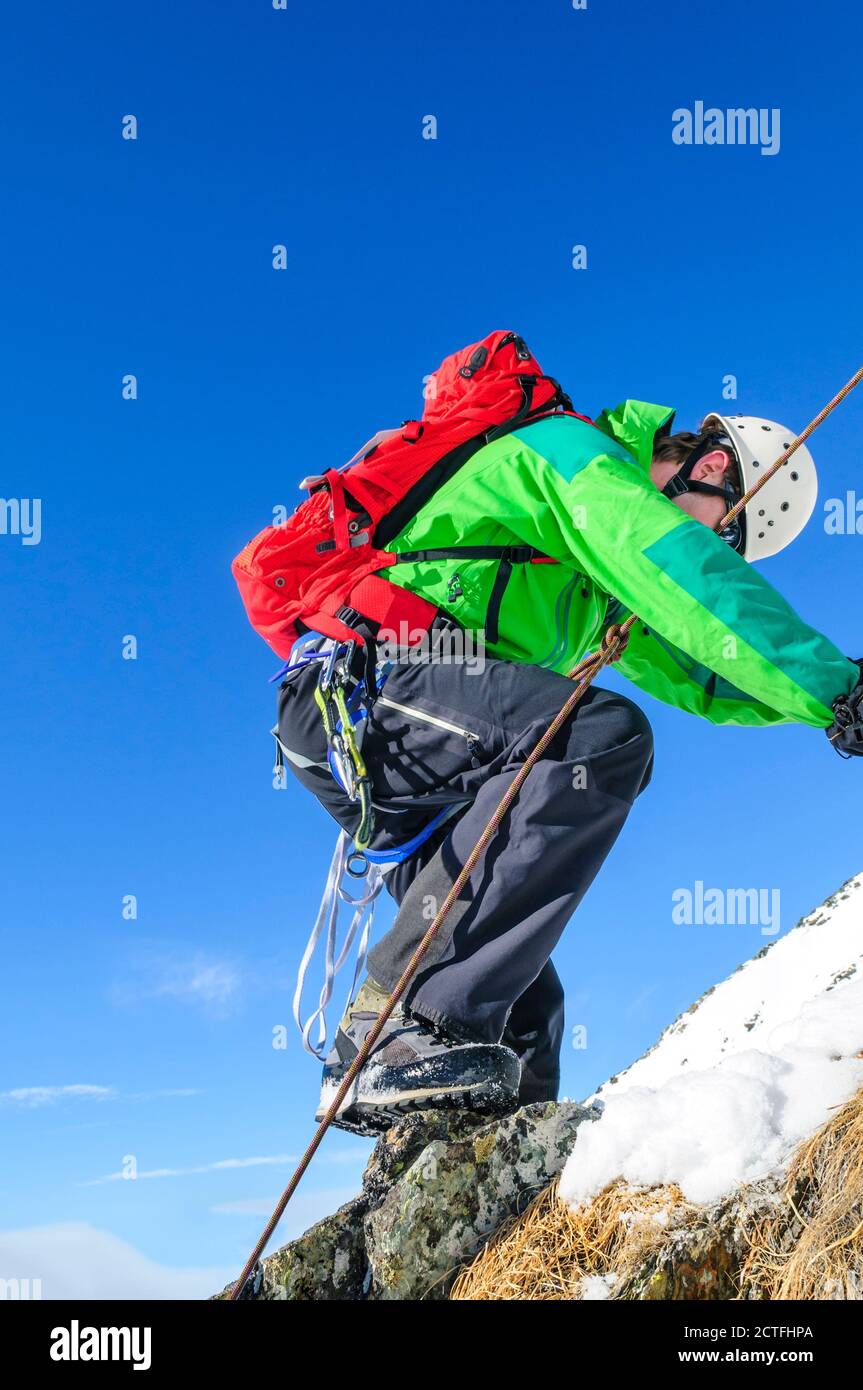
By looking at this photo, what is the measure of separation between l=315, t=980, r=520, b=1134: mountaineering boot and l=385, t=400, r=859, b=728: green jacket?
1697 millimetres

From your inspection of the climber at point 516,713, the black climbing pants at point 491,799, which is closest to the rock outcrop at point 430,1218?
the climber at point 516,713

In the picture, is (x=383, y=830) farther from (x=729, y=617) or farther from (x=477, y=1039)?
(x=729, y=617)

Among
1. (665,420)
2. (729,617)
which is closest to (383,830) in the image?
(729,617)

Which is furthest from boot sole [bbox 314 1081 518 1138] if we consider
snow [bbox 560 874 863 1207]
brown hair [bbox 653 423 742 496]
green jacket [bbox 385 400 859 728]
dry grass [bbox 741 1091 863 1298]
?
brown hair [bbox 653 423 742 496]

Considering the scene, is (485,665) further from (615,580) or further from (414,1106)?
(414,1106)

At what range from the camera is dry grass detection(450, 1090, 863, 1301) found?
3.68m

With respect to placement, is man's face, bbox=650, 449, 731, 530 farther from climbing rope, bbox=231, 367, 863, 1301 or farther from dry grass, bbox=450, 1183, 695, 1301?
dry grass, bbox=450, 1183, 695, 1301

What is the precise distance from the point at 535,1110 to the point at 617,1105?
1.56ft

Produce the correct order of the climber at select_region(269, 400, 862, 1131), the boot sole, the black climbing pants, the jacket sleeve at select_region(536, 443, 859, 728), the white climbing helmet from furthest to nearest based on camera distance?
the white climbing helmet, the boot sole, the black climbing pants, the climber at select_region(269, 400, 862, 1131), the jacket sleeve at select_region(536, 443, 859, 728)

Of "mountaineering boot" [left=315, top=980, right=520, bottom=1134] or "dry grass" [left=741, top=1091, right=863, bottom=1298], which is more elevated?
"mountaineering boot" [left=315, top=980, right=520, bottom=1134]

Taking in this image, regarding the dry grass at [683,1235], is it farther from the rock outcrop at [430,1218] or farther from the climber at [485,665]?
the climber at [485,665]

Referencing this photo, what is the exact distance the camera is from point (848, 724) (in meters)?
4.09
